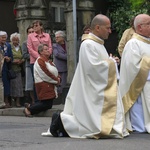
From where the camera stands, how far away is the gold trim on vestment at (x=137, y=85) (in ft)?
39.0

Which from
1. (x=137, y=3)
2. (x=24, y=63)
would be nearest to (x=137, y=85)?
(x=24, y=63)

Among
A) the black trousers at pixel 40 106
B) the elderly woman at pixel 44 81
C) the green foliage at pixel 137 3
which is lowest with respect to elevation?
the black trousers at pixel 40 106

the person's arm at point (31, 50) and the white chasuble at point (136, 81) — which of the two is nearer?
the white chasuble at point (136, 81)

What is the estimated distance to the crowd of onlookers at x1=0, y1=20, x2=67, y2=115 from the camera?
16.6 metres

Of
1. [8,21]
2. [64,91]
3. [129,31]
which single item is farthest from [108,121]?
[8,21]

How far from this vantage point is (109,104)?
432 inches

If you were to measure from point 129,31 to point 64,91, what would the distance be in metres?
3.13

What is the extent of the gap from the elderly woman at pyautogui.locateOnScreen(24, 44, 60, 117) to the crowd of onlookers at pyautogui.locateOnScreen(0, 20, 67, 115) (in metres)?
0.60

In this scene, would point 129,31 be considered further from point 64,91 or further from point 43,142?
point 43,142

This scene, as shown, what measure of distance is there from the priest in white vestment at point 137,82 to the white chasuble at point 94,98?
2.82 feet

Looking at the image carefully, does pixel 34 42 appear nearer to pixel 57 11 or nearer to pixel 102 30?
pixel 102 30

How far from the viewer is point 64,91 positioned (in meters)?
17.7

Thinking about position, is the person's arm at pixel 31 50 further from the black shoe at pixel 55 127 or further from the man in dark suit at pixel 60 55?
the black shoe at pixel 55 127

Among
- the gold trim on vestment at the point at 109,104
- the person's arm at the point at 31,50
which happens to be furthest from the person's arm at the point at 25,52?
the gold trim on vestment at the point at 109,104
